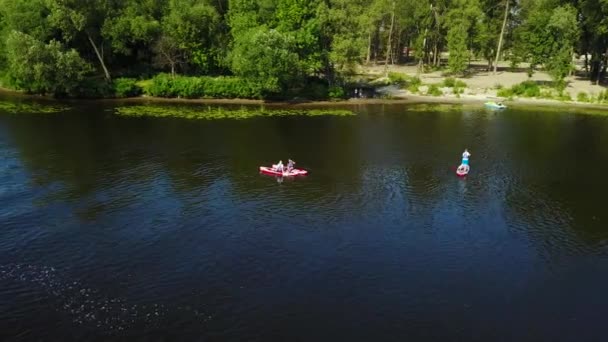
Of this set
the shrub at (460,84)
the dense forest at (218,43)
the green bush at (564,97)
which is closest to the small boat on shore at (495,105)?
the shrub at (460,84)

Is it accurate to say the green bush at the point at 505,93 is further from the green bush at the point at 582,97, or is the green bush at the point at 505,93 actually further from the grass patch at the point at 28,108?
the grass patch at the point at 28,108

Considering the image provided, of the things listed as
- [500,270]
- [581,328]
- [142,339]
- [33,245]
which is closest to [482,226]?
[500,270]

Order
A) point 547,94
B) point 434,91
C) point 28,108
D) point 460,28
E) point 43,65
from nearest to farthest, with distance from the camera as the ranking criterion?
point 28,108, point 43,65, point 547,94, point 434,91, point 460,28

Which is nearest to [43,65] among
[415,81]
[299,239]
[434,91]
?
[299,239]

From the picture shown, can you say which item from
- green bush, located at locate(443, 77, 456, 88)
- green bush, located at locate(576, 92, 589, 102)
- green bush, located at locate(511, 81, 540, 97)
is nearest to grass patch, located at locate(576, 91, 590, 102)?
green bush, located at locate(576, 92, 589, 102)

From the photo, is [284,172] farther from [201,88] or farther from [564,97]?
[564,97]

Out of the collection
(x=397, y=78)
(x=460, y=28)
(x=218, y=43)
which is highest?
(x=460, y=28)
